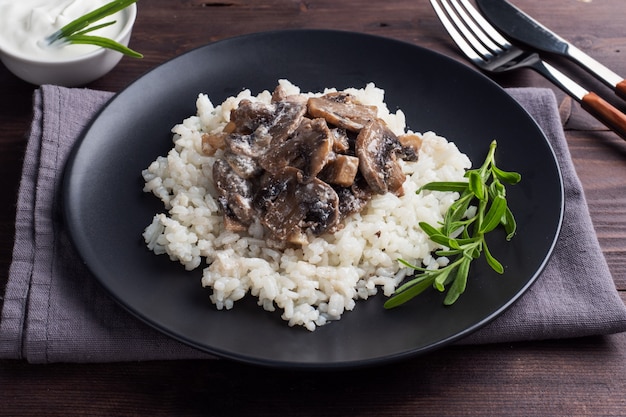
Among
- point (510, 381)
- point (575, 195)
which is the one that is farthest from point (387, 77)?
point (510, 381)

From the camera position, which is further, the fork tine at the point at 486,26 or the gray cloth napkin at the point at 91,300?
the fork tine at the point at 486,26

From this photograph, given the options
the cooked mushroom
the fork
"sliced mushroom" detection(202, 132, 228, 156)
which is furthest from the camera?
the fork

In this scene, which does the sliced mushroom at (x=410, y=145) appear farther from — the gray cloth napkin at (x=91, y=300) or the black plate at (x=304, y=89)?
the gray cloth napkin at (x=91, y=300)

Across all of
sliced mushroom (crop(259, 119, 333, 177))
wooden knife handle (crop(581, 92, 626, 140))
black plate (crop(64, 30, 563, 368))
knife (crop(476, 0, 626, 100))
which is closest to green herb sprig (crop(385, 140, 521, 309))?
black plate (crop(64, 30, 563, 368))

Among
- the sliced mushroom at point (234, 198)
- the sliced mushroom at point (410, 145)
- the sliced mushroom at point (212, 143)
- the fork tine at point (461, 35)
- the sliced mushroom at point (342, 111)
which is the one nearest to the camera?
the sliced mushroom at point (234, 198)

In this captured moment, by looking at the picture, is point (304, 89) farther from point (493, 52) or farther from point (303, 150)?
point (493, 52)

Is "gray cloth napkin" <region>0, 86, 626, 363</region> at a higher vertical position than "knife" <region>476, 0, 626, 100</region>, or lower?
lower

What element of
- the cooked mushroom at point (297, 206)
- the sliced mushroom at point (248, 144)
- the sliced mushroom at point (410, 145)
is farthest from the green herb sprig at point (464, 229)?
the sliced mushroom at point (248, 144)

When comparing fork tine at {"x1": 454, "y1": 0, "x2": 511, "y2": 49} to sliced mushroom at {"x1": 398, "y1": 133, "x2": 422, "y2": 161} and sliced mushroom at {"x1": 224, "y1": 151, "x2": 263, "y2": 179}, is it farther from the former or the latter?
sliced mushroom at {"x1": 224, "y1": 151, "x2": 263, "y2": 179}
